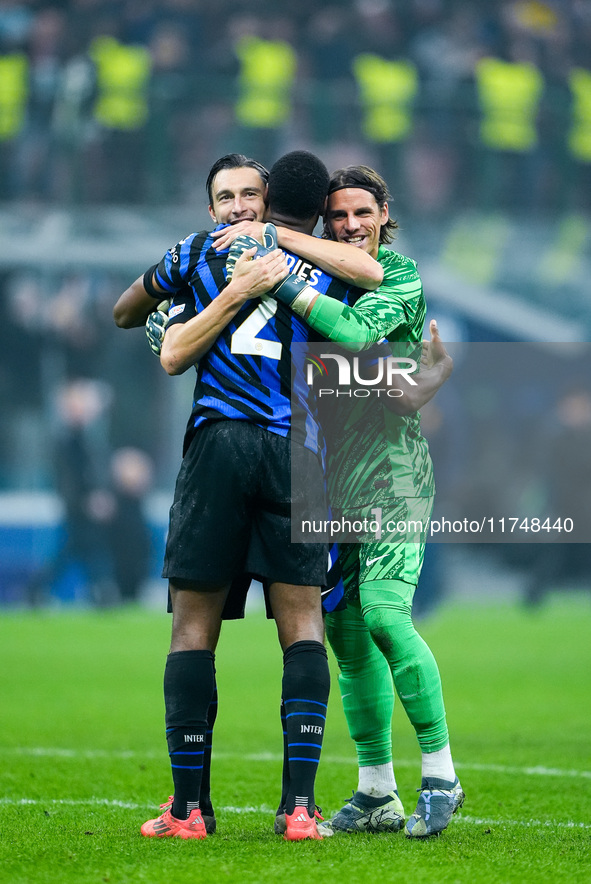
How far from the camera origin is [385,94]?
47.2ft

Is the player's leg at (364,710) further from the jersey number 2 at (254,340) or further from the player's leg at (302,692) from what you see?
the jersey number 2 at (254,340)

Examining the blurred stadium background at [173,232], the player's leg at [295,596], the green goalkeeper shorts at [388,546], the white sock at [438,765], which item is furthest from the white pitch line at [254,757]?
the blurred stadium background at [173,232]

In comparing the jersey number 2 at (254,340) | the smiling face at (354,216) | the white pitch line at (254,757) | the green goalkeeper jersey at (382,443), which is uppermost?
the smiling face at (354,216)

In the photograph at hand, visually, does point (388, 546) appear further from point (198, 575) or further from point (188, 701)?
point (188, 701)

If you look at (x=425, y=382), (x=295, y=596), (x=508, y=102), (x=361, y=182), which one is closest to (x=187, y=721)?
(x=295, y=596)

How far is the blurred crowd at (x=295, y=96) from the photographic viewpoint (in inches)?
541

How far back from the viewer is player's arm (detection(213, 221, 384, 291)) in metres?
3.33

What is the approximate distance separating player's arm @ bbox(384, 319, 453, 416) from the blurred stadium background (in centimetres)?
883

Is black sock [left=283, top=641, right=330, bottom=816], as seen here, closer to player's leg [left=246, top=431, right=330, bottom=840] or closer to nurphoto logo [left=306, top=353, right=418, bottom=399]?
player's leg [left=246, top=431, right=330, bottom=840]

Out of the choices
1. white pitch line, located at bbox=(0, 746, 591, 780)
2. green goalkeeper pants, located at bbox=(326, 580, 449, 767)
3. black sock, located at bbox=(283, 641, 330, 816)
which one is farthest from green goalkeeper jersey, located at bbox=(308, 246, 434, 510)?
white pitch line, located at bbox=(0, 746, 591, 780)

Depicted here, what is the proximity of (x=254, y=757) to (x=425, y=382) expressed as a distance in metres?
2.55

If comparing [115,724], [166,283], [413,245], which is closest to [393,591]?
[166,283]

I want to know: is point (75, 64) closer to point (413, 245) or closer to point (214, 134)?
point (214, 134)

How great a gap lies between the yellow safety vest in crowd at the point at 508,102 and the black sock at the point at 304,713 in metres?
12.0
